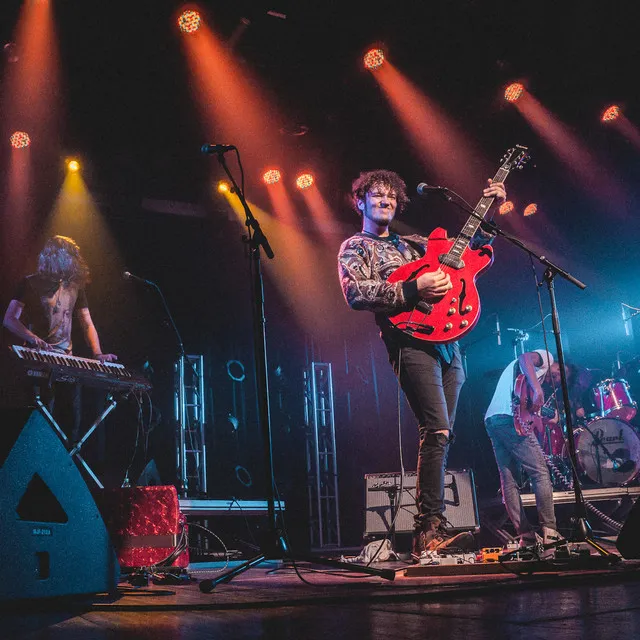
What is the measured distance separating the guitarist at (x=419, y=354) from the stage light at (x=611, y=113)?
3849 millimetres

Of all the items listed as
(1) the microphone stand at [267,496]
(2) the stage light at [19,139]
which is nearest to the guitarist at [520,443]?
(1) the microphone stand at [267,496]

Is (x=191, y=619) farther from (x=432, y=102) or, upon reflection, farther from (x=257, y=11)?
(x=432, y=102)

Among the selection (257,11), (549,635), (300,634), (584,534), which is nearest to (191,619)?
(300,634)

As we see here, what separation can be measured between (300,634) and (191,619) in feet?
1.84

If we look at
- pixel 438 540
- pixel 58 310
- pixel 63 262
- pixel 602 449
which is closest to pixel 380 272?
pixel 438 540

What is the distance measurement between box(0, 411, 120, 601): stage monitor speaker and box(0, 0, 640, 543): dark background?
4.01 metres

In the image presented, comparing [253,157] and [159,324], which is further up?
[253,157]

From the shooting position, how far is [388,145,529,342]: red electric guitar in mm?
3781

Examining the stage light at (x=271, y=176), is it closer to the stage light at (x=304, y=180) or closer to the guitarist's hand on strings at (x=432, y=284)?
the stage light at (x=304, y=180)

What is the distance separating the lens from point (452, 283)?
3896 millimetres

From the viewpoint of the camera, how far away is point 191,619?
206 cm

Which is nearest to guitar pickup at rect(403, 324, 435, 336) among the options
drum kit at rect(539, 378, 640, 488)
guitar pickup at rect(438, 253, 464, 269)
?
guitar pickup at rect(438, 253, 464, 269)

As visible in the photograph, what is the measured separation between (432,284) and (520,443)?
2.74 m

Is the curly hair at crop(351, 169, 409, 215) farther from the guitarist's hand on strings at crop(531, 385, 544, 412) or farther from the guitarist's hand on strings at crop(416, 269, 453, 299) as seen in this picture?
the guitarist's hand on strings at crop(531, 385, 544, 412)
